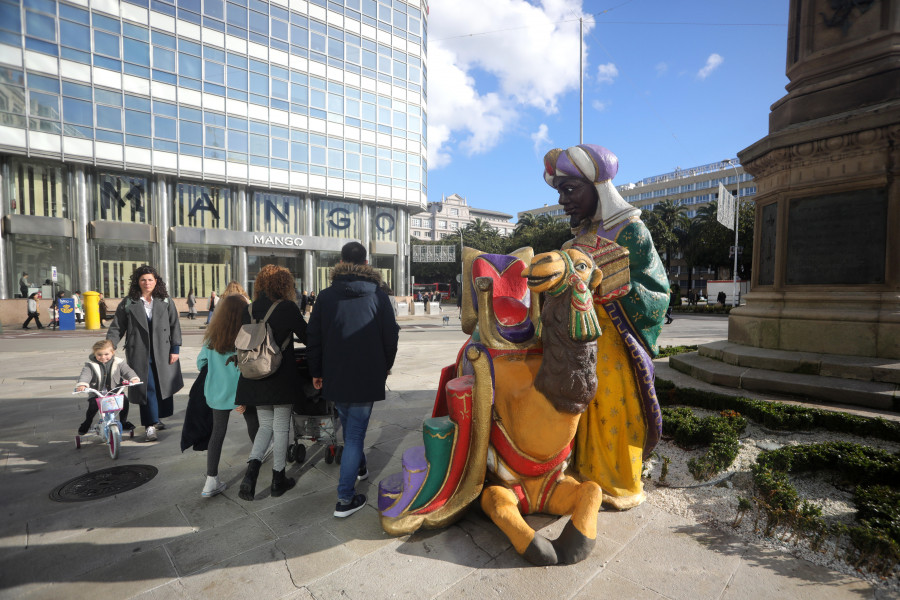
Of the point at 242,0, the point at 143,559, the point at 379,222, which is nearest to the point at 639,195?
the point at 379,222

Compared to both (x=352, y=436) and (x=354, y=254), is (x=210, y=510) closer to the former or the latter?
(x=352, y=436)

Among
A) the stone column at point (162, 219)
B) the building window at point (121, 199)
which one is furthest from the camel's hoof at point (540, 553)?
the building window at point (121, 199)

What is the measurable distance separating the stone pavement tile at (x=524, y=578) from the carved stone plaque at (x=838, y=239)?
4.59m

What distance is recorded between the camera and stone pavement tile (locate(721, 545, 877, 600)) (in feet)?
6.78

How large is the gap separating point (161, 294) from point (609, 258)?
15.8 ft

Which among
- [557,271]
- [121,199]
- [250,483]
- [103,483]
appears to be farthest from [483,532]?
[121,199]

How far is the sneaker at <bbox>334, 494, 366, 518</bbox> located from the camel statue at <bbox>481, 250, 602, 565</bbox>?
3.38 feet

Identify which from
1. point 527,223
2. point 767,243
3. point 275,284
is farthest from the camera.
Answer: point 527,223

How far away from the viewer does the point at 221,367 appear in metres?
3.54

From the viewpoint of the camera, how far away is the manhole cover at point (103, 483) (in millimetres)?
3348

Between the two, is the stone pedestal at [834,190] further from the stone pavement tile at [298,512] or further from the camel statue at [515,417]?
the stone pavement tile at [298,512]

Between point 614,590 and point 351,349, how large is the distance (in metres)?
2.12

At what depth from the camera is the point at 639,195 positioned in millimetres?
79500

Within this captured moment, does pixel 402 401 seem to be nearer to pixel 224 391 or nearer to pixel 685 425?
pixel 224 391
